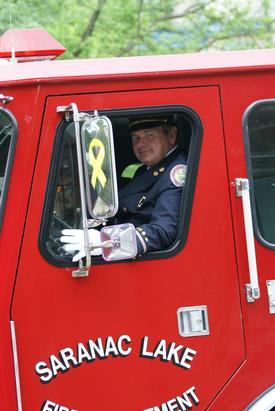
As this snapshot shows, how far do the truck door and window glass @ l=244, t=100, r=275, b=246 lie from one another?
14cm

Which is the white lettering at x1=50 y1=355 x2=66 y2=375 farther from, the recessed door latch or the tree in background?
the tree in background

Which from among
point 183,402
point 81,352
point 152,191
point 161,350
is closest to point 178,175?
point 152,191

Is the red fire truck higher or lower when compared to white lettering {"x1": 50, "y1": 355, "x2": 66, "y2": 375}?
higher

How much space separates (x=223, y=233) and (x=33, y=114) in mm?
930

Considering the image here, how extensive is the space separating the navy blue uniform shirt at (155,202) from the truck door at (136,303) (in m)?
0.06

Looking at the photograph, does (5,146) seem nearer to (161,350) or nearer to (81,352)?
(81,352)

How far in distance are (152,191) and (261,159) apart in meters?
0.50

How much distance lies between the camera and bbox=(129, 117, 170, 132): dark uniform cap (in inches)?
125

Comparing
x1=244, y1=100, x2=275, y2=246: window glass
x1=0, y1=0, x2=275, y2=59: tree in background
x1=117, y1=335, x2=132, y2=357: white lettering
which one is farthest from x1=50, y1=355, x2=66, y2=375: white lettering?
x1=0, y1=0, x2=275, y2=59: tree in background

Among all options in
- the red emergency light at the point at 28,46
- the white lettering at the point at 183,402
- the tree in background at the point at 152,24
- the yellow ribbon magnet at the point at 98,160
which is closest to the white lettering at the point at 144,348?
the white lettering at the point at 183,402

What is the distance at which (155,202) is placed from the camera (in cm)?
324

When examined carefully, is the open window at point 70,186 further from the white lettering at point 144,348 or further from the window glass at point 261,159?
the white lettering at point 144,348

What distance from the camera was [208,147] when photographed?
3.11 m

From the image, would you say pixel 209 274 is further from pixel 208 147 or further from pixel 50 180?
pixel 50 180
